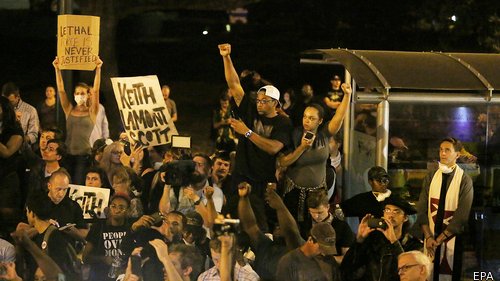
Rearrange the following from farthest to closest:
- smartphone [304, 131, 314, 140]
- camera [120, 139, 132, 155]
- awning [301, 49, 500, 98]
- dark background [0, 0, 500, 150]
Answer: dark background [0, 0, 500, 150] → camera [120, 139, 132, 155] → awning [301, 49, 500, 98] → smartphone [304, 131, 314, 140]

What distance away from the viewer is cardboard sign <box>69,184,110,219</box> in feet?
39.2

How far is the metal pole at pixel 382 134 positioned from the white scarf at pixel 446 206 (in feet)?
1.80

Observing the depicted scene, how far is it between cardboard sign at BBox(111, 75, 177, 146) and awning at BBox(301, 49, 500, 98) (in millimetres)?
1669

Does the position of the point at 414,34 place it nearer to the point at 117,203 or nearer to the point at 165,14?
the point at 165,14

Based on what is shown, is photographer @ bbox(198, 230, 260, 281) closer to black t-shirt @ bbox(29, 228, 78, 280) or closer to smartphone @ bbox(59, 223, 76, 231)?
black t-shirt @ bbox(29, 228, 78, 280)

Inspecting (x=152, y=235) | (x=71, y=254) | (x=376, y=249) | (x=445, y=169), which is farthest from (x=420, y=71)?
(x=71, y=254)

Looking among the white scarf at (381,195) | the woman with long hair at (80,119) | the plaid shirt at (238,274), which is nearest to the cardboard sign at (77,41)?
the woman with long hair at (80,119)

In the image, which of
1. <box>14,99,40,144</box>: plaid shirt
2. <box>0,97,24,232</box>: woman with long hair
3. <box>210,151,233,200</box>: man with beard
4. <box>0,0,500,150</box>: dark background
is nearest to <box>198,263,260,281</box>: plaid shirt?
<box>210,151,233,200</box>: man with beard

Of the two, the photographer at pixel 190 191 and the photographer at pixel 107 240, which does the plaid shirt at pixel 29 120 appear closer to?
the photographer at pixel 190 191

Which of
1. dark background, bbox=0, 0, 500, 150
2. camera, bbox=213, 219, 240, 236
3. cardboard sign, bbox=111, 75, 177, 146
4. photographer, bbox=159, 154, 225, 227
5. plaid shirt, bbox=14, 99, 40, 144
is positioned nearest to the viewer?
camera, bbox=213, 219, 240, 236

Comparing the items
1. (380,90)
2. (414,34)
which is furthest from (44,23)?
(380,90)

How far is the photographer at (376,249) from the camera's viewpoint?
36.7 ft

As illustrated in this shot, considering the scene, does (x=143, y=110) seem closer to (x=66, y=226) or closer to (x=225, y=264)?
(x=66, y=226)

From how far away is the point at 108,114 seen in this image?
1838cm
